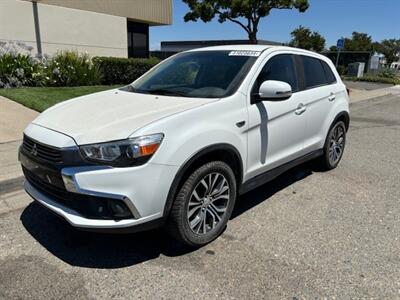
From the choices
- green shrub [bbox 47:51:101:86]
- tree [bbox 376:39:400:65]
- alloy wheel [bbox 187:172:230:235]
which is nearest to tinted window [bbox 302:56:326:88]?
alloy wheel [bbox 187:172:230:235]

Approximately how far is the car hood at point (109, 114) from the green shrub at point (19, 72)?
8.60 meters

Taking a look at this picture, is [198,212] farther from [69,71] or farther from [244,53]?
[69,71]

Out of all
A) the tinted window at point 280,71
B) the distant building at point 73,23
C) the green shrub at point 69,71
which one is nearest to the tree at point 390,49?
the distant building at point 73,23

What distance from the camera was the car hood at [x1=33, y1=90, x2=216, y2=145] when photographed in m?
2.79

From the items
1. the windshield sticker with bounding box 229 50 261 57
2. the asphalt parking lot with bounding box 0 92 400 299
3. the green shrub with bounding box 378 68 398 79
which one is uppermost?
the windshield sticker with bounding box 229 50 261 57

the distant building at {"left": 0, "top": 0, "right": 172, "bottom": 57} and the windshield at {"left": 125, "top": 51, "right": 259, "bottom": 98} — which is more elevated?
the distant building at {"left": 0, "top": 0, "right": 172, "bottom": 57}

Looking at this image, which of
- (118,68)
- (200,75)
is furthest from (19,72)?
(200,75)

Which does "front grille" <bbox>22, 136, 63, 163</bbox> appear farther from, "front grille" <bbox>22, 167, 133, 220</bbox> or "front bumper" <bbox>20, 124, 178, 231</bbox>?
"front grille" <bbox>22, 167, 133, 220</bbox>

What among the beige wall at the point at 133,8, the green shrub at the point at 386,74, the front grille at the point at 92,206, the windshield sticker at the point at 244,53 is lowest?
the green shrub at the point at 386,74

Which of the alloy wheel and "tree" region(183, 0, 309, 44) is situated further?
"tree" region(183, 0, 309, 44)

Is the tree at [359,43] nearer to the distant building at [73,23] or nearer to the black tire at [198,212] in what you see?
the distant building at [73,23]

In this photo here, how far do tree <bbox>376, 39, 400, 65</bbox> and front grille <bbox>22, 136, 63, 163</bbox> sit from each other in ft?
259

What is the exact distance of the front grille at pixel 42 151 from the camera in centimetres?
281

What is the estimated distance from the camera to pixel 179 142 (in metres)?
2.87
